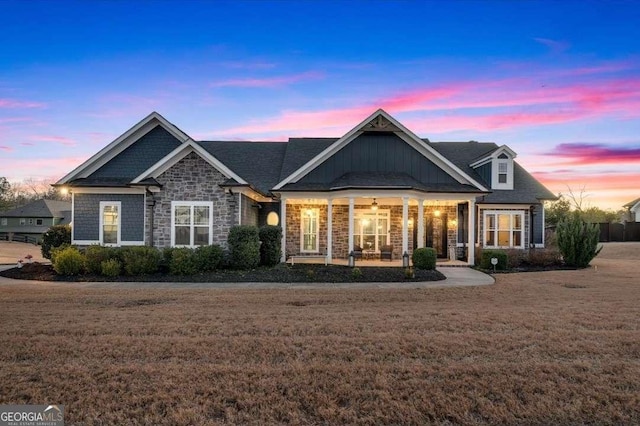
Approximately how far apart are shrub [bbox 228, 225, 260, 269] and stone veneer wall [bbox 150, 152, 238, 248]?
46.6 inches

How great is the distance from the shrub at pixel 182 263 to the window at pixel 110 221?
4.99 meters

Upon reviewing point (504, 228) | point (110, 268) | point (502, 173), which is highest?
point (502, 173)

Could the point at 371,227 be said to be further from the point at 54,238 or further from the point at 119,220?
the point at 54,238

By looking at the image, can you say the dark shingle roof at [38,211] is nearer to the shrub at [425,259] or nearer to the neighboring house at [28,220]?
the neighboring house at [28,220]

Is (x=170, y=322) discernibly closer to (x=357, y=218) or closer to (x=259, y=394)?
(x=259, y=394)

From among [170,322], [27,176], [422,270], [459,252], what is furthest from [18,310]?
[27,176]

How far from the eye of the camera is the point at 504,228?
2102 cm

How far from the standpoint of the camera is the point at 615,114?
20641 mm

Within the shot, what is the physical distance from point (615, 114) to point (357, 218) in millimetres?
15170

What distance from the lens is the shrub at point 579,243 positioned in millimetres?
18500

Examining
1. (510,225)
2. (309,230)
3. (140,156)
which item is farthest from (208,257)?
(510,225)

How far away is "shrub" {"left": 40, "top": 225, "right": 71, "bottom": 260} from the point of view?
57.0ft

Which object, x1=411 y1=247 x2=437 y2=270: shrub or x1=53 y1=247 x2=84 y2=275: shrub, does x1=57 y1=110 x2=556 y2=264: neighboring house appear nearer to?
x1=411 y1=247 x2=437 y2=270: shrub

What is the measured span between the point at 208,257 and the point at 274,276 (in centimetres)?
297
